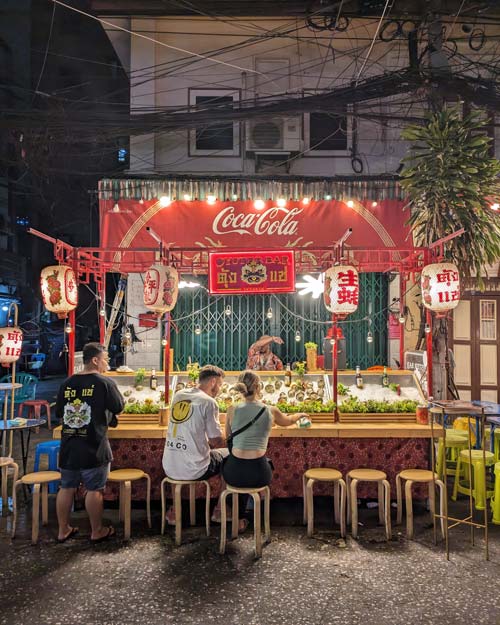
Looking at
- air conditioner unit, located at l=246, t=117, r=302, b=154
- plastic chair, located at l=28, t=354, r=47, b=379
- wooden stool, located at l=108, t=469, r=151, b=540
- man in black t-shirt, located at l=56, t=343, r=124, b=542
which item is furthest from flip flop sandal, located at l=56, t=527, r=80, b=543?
plastic chair, located at l=28, t=354, r=47, b=379

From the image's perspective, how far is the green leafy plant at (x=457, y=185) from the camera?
27.1 ft

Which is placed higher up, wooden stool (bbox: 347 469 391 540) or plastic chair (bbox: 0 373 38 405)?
plastic chair (bbox: 0 373 38 405)

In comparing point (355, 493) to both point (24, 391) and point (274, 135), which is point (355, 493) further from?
point (24, 391)

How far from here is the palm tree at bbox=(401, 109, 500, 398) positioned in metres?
8.27

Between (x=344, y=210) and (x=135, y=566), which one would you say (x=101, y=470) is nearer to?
(x=135, y=566)

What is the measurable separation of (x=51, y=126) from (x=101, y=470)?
7.62 meters

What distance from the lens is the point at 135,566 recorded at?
437 centimetres

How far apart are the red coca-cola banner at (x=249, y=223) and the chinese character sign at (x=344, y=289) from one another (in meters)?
3.94

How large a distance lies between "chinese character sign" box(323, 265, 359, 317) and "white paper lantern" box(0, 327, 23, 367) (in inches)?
187

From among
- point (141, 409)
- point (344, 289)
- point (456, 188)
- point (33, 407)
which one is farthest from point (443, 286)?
point (33, 407)

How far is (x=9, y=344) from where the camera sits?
7098 millimetres

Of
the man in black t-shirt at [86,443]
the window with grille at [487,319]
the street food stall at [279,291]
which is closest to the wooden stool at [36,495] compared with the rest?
the man in black t-shirt at [86,443]

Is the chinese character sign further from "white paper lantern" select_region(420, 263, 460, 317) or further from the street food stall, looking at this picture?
"white paper lantern" select_region(420, 263, 460, 317)

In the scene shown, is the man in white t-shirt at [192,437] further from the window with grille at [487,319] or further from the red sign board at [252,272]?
the window with grille at [487,319]
